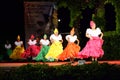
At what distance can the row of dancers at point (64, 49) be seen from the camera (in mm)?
17703

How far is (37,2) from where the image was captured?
2423 cm

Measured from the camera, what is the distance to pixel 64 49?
19.9 m

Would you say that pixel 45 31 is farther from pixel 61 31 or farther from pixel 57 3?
pixel 61 31

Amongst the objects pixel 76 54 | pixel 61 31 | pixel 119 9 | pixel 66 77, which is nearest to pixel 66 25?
pixel 61 31

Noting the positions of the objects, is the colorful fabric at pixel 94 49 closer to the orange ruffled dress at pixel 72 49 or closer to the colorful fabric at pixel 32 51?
the orange ruffled dress at pixel 72 49

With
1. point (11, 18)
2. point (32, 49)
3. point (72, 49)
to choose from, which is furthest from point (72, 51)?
point (11, 18)

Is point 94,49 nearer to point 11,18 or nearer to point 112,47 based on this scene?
point 112,47

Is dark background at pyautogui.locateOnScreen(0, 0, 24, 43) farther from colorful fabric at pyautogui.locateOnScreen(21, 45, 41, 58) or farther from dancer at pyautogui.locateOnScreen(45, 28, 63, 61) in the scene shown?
dancer at pyautogui.locateOnScreen(45, 28, 63, 61)

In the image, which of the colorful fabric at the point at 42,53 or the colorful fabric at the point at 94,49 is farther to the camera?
the colorful fabric at the point at 42,53

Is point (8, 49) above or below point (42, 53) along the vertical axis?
above

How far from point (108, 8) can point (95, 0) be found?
393 cm

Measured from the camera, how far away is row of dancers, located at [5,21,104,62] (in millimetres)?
17703

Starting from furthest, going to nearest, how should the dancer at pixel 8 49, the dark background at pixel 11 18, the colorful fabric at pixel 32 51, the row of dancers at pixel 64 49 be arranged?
the dark background at pixel 11 18 → the dancer at pixel 8 49 → the colorful fabric at pixel 32 51 → the row of dancers at pixel 64 49

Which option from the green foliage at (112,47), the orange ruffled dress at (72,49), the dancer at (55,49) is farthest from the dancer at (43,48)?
the green foliage at (112,47)
